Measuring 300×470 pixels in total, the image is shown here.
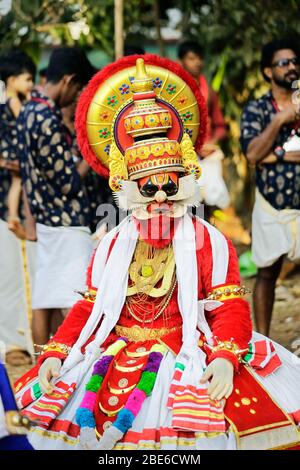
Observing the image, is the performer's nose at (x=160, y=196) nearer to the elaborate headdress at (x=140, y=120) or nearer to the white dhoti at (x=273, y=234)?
the elaborate headdress at (x=140, y=120)

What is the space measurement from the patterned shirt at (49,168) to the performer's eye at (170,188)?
1926 millimetres

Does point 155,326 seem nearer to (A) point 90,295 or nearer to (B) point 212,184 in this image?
(A) point 90,295

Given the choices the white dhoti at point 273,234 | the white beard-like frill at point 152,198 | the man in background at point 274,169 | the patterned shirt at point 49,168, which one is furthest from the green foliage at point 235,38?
the white beard-like frill at point 152,198

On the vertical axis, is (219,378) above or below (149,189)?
below

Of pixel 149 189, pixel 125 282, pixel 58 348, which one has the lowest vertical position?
pixel 58 348

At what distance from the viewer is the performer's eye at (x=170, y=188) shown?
13.4 feet

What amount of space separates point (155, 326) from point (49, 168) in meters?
2.05

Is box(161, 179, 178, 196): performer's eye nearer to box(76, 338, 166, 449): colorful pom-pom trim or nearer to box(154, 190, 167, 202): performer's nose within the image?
box(154, 190, 167, 202): performer's nose

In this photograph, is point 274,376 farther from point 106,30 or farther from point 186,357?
point 106,30

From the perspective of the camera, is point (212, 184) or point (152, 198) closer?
point (152, 198)

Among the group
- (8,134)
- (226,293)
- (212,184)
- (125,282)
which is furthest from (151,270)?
(212,184)

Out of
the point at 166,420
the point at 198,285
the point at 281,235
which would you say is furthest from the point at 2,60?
Answer: the point at 166,420

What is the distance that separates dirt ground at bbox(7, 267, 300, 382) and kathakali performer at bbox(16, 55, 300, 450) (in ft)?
5.44

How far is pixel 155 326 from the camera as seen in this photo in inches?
164
